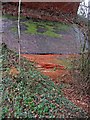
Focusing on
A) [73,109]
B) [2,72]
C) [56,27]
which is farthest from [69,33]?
[73,109]

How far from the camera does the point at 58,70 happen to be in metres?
5.77

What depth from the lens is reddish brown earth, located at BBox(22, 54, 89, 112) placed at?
15.0ft

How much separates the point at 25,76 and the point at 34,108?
0.91 m

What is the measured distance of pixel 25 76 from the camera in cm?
479

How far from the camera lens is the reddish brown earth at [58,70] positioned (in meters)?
4.57

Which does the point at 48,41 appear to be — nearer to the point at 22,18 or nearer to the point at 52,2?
the point at 22,18

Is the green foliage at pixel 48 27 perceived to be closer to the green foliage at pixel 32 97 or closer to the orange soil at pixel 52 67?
the orange soil at pixel 52 67

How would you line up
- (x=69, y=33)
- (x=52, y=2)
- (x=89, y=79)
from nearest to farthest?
1. (x=89, y=79)
2. (x=69, y=33)
3. (x=52, y=2)

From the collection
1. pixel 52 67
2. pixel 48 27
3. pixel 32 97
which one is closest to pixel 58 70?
pixel 52 67

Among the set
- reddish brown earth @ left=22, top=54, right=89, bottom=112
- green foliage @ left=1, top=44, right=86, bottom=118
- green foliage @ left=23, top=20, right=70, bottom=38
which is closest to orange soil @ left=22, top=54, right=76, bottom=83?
reddish brown earth @ left=22, top=54, right=89, bottom=112

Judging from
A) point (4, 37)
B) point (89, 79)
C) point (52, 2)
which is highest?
point (52, 2)

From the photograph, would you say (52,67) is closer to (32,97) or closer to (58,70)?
(58,70)

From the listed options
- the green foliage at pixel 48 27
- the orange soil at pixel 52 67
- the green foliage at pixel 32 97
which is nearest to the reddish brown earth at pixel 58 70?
the orange soil at pixel 52 67

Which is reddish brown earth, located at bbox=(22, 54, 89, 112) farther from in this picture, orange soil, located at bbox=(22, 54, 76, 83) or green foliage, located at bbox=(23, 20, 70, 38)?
green foliage, located at bbox=(23, 20, 70, 38)
